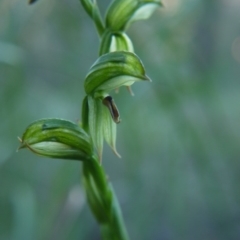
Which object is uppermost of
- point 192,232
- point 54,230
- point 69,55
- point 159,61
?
point 69,55

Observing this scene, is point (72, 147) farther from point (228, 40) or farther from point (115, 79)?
point (228, 40)

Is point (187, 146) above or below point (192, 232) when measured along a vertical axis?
above

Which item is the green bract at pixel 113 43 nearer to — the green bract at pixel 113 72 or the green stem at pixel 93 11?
the green stem at pixel 93 11

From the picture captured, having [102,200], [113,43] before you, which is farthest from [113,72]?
[102,200]

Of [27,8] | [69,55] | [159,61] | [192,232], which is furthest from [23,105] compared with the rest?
[192,232]

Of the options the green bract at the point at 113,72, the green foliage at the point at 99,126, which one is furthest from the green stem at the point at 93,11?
the green bract at the point at 113,72

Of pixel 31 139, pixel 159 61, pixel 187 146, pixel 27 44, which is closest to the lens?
pixel 31 139

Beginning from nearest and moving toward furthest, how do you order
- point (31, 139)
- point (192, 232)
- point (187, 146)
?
1. point (31, 139)
2. point (187, 146)
3. point (192, 232)

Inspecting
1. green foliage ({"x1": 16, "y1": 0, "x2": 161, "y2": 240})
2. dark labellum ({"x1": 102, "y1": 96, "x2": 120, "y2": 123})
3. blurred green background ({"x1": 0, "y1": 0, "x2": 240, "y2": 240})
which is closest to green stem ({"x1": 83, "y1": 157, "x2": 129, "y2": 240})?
green foliage ({"x1": 16, "y1": 0, "x2": 161, "y2": 240})
